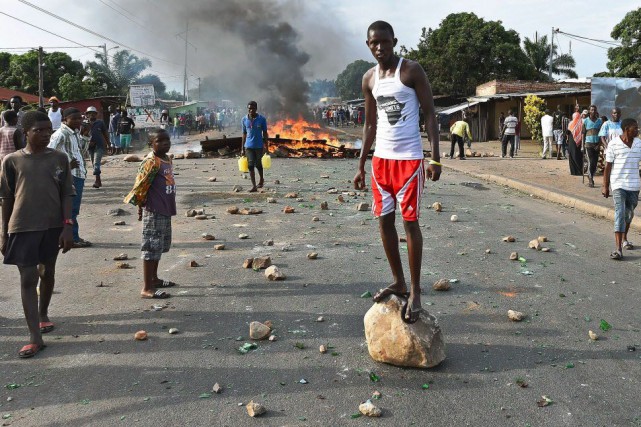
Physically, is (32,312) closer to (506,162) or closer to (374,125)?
(374,125)

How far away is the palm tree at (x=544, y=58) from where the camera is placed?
151 ft

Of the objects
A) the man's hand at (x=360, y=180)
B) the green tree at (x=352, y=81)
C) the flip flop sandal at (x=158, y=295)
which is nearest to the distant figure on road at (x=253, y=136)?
the flip flop sandal at (x=158, y=295)

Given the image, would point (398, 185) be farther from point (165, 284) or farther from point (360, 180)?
point (165, 284)

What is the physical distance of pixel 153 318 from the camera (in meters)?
4.53

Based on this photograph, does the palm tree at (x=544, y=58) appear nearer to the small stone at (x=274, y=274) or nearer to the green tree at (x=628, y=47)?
the green tree at (x=628, y=47)

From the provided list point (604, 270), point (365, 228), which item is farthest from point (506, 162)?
point (604, 270)

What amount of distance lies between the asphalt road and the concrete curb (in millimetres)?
1484

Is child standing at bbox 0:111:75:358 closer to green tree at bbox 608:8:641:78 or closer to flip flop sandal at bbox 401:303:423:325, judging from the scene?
flip flop sandal at bbox 401:303:423:325

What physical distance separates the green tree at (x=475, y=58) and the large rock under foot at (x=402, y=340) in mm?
40037

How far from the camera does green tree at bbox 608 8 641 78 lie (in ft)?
99.7

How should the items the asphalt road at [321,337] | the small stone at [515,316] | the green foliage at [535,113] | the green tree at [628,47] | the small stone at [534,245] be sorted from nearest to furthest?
1. the asphalt road at [321,337]
2. the small stone at [515,316]
3. the small stone at [534,245]
4. the green foliage at [535,113]
5. the green tree at [628,47]

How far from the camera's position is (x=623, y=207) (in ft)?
21.4

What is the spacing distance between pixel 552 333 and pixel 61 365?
3.25 meters

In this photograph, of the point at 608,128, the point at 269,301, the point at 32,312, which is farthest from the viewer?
the point at 608,128
